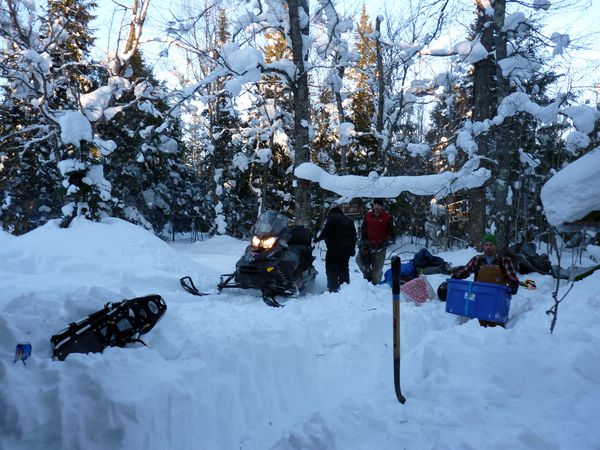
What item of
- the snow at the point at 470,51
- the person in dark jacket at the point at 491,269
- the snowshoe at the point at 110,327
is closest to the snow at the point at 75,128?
the snowshoe at the point at 110,327

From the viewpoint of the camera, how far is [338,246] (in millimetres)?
7508

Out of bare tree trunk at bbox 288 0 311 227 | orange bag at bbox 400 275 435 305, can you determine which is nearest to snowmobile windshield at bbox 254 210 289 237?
bare tree trunk at bbox 288 0 311 227

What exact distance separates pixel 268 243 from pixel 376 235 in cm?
224

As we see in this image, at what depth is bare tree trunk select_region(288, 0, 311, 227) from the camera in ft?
30.1

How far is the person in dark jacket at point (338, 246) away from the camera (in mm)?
7527

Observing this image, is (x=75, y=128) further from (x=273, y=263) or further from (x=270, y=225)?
(x=273, y=263)

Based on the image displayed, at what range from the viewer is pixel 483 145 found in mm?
8219

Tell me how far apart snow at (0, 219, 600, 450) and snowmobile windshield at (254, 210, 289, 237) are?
1632 mm

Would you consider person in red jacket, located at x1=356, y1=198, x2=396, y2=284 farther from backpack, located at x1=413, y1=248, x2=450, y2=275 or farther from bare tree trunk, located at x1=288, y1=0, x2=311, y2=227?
bare tree trunk, located at x1=288, y1=0, x2=311, y2=227

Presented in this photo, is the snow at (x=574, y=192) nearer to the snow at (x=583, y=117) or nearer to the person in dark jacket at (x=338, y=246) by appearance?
the snow at (x=583, y=117)

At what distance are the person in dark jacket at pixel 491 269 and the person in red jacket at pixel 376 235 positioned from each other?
7.11ft

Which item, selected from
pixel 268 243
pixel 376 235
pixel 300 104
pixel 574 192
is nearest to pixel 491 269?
pixel 376 235

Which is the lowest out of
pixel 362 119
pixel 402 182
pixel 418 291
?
pixel 418 291

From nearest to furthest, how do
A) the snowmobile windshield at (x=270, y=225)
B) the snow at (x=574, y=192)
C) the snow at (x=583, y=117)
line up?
the snow at (x=574, y=192)
the snow at (x=583, y=117)
the snowmobile windshield at (x=270, y=225)
